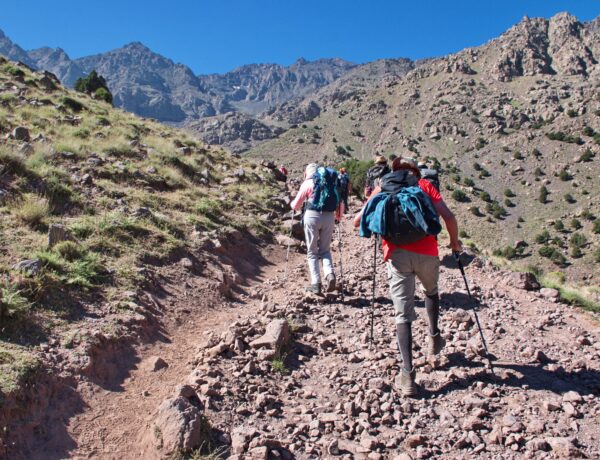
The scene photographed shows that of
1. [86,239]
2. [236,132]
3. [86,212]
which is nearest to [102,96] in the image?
[86,212]

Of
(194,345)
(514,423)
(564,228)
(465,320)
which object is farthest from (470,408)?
(564,228)

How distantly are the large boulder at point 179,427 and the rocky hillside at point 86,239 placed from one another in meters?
0.91

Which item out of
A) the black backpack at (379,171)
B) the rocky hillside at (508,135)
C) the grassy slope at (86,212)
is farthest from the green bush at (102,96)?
the rocky hillside at (508,135)

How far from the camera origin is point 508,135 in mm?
99250

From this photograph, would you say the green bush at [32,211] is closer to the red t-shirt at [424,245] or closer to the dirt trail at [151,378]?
the dirt trail at [151,378]

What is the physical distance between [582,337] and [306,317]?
11.6 feet

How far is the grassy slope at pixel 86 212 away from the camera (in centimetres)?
496

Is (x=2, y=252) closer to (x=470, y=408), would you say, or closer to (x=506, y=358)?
(x=470, y=408)

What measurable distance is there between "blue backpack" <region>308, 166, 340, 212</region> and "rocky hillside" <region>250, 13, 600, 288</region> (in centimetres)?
4730

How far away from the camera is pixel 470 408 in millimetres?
4027

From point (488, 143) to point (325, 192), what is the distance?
102m

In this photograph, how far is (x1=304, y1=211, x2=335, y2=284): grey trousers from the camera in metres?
7.16

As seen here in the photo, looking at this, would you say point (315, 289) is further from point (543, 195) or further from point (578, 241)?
point (543, 195)

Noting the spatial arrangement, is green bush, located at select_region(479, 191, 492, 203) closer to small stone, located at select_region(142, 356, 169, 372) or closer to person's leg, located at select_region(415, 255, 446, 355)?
person's leg, located at select_region(415, 255, 446, 355)
